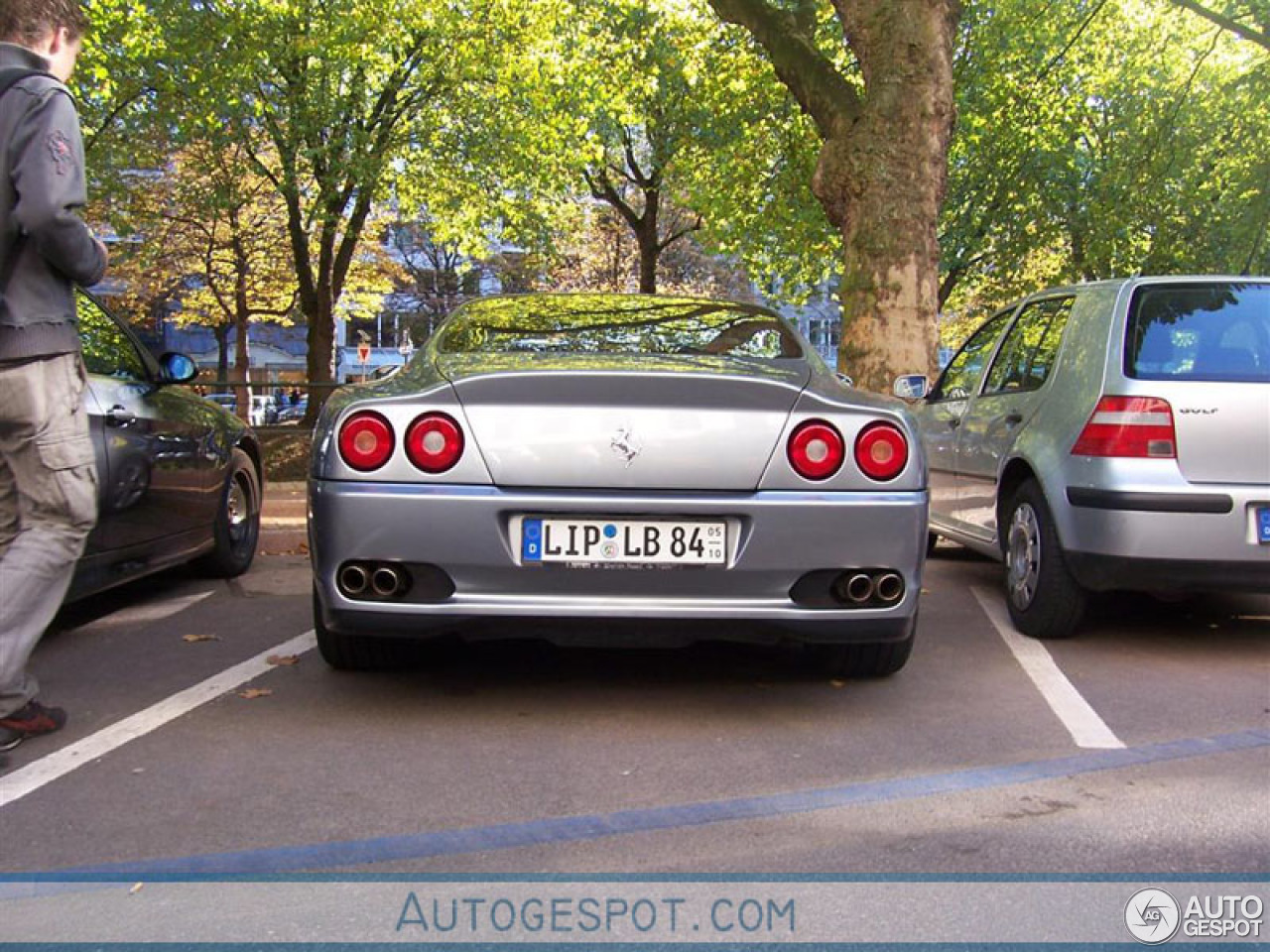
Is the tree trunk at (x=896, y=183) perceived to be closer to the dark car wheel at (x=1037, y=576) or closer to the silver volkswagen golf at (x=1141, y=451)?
the silver volkswagen golf at (x=1141, y=451)

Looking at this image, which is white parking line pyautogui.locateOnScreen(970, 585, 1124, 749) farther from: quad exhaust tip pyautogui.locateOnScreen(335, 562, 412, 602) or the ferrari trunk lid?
quad exhaust tip pyautogui.locateOnScreen(335, 562, 412, 602)

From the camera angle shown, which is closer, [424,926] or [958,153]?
[424,926]

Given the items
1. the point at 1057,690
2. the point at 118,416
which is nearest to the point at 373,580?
the point at 118,416

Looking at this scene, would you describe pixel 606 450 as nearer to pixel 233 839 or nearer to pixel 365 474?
pixel 365 474

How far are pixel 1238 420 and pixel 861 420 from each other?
1942mm

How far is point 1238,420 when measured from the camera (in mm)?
4711

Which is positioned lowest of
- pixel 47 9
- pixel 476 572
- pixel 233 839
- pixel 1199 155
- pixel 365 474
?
pixel 233 839

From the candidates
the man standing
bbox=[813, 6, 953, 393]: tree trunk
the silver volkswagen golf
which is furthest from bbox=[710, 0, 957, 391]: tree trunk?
the man standing

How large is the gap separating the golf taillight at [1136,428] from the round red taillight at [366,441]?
9.63 feet

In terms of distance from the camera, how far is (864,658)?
4.34 m

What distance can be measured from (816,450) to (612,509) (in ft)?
2.19

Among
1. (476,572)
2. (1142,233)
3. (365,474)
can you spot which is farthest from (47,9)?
(1142,233)

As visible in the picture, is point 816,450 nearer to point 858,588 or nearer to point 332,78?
point 858,588

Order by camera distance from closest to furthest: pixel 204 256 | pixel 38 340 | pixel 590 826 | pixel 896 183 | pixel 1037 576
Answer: pixel 590 826, pixel 38 340, pixel 1037 576, pixel 896 183, pixel 204 256
